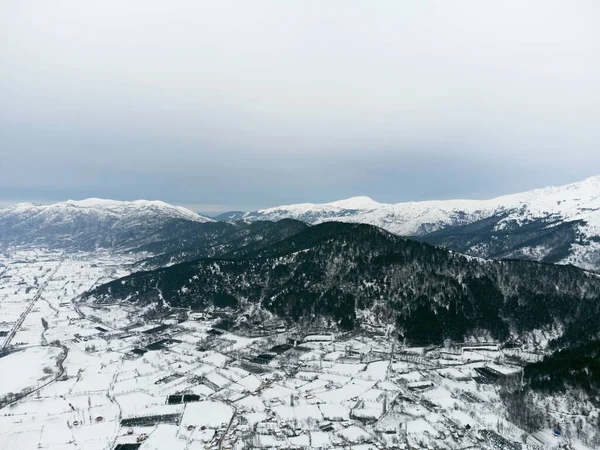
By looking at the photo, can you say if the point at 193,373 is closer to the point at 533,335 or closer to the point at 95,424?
the point at 95,424

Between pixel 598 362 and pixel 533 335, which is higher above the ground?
pixel 598 362

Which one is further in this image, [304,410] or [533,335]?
[533,335]

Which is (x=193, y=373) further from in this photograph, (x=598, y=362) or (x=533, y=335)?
(x=533, y=335)

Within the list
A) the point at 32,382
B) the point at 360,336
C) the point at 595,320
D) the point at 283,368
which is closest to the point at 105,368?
the point at 32,382

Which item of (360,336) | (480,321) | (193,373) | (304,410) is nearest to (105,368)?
(193,373)

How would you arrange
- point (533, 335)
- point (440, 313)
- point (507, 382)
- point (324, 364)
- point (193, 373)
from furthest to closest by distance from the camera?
point (440, 313), point (533, 335), point (324, 364), point (193, 373), point (507, 382)

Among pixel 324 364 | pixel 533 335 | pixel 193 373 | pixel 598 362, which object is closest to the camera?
pixel 598 362
